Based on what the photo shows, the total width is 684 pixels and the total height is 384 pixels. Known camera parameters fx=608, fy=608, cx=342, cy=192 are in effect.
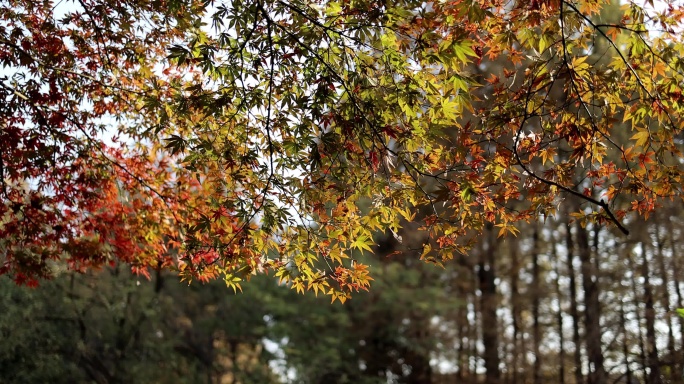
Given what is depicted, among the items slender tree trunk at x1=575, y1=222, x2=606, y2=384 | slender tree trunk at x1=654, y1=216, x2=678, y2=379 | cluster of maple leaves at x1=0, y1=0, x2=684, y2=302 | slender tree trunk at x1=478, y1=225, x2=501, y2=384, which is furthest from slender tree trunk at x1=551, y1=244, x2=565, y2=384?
cluster of maple leaves at x1=0, y1=0, x2=684, y2=302

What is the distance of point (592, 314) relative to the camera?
10.6m

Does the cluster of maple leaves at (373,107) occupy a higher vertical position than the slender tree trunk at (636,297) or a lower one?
lower

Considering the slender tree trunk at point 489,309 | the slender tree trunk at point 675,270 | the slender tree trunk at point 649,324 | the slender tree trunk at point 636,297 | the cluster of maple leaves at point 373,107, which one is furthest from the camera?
the slender tree trunk at point 489,309

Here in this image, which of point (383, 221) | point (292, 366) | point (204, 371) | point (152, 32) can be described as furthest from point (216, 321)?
point (383, 221)

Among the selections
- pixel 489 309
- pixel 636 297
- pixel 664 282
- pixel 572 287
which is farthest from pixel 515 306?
pixel 664 282

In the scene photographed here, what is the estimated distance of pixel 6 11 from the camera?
4.57 m

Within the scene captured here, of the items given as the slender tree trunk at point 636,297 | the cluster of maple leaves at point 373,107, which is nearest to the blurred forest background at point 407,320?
the slender tree trunk at point 636,297

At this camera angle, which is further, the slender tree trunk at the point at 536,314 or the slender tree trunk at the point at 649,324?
the slender tree trunk at the point at 536,314

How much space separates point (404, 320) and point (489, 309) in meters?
1.91

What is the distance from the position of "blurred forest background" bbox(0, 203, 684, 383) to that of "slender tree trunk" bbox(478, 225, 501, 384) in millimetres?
29

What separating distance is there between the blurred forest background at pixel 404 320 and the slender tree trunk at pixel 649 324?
0.04 m

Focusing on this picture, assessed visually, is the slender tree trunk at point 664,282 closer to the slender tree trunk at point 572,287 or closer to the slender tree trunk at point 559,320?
the slender tree trunk at point 572,287

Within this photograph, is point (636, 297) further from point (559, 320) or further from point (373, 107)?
point (373, 107)

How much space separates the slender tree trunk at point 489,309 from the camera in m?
12.5
